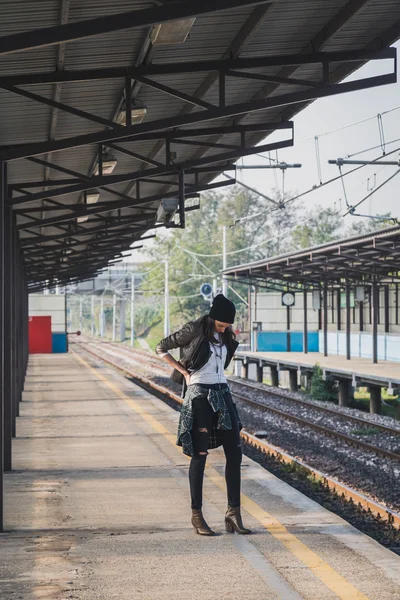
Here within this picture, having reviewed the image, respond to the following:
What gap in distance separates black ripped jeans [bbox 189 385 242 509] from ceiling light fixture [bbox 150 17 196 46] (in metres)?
2.37

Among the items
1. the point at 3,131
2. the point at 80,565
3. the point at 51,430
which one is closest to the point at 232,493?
the point at 80,565

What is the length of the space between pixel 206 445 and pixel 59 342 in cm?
4241

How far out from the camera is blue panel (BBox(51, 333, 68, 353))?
4791cm

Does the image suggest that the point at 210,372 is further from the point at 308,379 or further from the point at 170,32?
the point at 308,379

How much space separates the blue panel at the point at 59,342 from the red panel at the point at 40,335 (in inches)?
12.1

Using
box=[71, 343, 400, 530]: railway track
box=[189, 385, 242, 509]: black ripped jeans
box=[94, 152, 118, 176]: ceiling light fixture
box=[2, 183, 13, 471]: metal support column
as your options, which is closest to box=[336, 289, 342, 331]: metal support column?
box=[71, 343, 400, 530]: railway track

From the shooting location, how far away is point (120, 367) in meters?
37.7

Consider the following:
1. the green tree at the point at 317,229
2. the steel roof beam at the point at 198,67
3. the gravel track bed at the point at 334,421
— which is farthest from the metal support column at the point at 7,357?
the green tree at the point at 317,229

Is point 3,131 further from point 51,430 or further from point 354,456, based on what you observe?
point 354,456

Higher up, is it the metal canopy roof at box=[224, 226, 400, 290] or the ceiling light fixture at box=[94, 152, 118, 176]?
the ceiling light fixture at box=[94, 152, 118, 176]

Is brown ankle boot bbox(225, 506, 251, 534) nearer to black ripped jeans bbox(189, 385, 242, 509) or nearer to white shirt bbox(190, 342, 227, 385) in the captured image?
black ripped jeans bbox(189, 385, 242, 509)

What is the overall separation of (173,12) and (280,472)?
306 inches

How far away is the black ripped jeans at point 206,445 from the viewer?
6316mm

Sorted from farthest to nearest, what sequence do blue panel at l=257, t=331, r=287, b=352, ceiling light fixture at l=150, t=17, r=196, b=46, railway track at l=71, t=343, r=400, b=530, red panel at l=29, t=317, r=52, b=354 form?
red panel at l=29, t=317, r=52, b=354 → blue panel at l=257, t=331, r=287, b=352 → railway track at l=71, t=343, r=400, b=530 → ceiling light fixture at l=150, t=17, r=196, b=46
